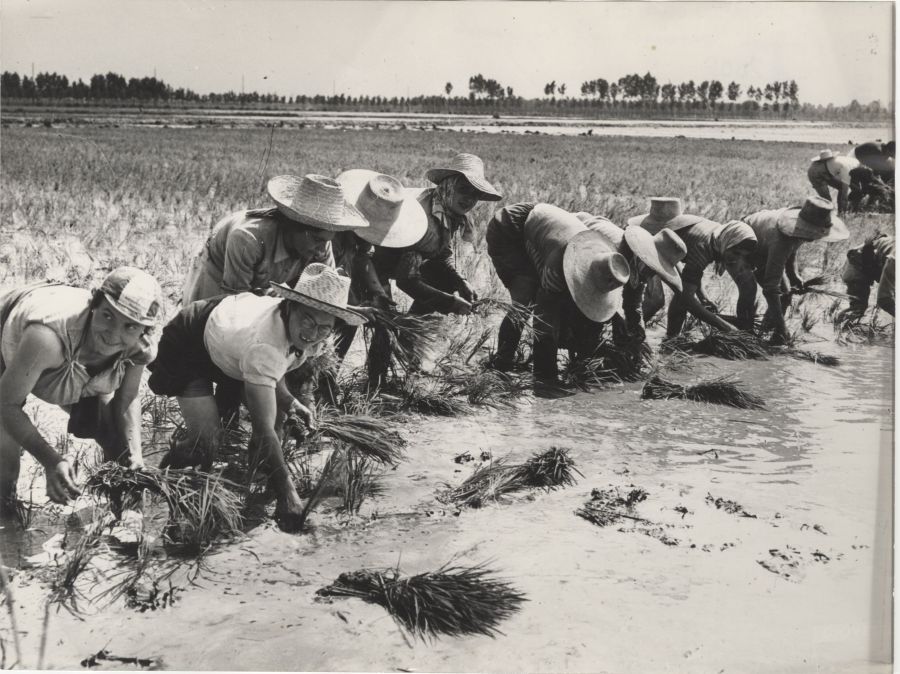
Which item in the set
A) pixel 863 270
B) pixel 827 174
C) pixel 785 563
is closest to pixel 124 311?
pixel 785 563

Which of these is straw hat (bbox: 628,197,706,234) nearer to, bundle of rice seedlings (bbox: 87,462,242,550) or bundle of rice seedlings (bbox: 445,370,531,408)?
bundle of rice seedlings (bbox: 445,370,531,408)

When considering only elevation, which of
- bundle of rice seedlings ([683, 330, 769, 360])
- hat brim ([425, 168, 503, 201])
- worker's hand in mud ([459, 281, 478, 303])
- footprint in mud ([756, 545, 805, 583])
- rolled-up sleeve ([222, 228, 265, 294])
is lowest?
footprint in mud ([756, 545, 805, 583])

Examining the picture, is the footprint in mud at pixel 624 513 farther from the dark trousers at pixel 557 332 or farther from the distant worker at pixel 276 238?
the distant worker at pixel 276 238

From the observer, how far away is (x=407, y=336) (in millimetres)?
5207

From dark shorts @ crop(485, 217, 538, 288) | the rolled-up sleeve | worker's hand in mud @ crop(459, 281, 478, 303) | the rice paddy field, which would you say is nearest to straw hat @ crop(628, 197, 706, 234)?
the rice paddy field

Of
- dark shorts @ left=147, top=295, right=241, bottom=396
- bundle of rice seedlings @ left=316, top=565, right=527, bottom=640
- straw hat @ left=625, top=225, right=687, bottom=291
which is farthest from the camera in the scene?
straw hat @ left=625, top=225, right=687, bottom=291

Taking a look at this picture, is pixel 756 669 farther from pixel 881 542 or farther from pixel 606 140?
pixel 606 140

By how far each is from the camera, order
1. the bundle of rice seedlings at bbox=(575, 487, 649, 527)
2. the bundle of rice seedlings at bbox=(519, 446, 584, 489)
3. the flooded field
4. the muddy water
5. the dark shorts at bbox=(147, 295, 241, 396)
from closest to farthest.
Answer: the muddy water
the dark shorts at bbox=(147, 295, 241, 396)
the bundle of rice seedlings at bbox=(575, 487, 649, 527)
the bundle of rice seedlings at bbox=(519, 446, 584, 489)
the flooded field

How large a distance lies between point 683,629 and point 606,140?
1056 inches

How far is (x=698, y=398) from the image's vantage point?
18.8 ft

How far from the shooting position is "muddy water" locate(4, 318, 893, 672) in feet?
9.45

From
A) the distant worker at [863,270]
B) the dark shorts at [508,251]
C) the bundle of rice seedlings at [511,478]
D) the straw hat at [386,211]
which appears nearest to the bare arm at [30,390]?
the bundle of rice seedlings at [511,478]

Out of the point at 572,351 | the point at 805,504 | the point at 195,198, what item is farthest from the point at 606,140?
the point at 805,504

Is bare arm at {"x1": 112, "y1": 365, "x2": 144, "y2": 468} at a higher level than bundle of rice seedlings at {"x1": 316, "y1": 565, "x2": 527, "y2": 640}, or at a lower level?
higher
